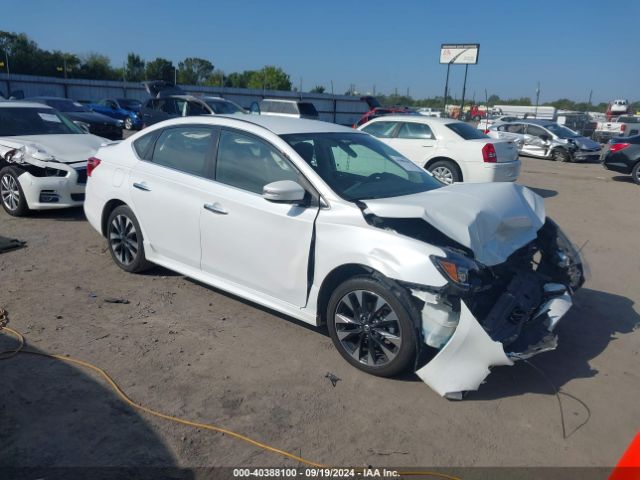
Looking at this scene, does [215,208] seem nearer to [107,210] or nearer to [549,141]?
[107,210]

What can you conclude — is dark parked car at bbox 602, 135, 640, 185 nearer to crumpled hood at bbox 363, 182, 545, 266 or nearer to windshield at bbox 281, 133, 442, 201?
crumpled hood at bbox 363, 182, 545, 266

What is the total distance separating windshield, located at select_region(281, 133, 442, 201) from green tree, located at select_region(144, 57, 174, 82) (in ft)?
254

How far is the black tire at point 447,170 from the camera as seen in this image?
10.6m

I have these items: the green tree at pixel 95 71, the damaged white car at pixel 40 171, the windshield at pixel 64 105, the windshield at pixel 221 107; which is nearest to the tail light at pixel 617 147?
the windshield at pixel 221 107

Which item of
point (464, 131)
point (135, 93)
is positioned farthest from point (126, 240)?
point (135, 93)

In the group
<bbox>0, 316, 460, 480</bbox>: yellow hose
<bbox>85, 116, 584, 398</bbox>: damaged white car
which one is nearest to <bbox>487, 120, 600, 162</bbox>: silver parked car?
<bbox>85, 116, 584, 398</bbox>: damaged white car

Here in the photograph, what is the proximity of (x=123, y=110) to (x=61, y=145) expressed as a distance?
2144 cm

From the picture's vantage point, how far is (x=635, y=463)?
188cm

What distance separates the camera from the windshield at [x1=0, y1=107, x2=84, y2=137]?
27.2 feet

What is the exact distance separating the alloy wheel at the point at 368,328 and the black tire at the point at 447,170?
748 centimetres

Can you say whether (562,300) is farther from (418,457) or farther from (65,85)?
(65,85)

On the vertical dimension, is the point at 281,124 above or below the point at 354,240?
above

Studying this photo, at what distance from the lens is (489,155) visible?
1019 cm

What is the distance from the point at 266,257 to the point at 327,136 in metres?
1.34
